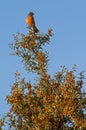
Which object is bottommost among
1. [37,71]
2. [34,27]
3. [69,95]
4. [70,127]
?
[70,127]

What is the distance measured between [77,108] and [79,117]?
0.49 m

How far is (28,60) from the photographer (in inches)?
937

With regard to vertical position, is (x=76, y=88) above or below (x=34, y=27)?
below

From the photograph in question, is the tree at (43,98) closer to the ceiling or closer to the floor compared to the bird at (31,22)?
closer to the floor

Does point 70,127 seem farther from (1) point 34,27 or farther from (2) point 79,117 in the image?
(1) point 34,27

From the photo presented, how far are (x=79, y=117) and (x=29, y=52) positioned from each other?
4.33 metres

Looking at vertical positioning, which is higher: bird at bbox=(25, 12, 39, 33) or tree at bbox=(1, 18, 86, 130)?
bird at bbox=(25, 12, 39, 33)

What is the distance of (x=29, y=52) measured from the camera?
2386cm

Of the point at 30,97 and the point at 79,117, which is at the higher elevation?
the point at 30,97

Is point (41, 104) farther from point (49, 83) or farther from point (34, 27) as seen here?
point (34, 27)

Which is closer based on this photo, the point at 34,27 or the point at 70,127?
the point at 70,127

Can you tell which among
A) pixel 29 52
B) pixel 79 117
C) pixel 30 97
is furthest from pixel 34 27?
pixel 79 117

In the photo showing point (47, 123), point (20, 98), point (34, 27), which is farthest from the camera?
point (34, 27)

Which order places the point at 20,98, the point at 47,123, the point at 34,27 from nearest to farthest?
1. the point at 47,123
2. the point at 20,98
3. the point at 34,27
